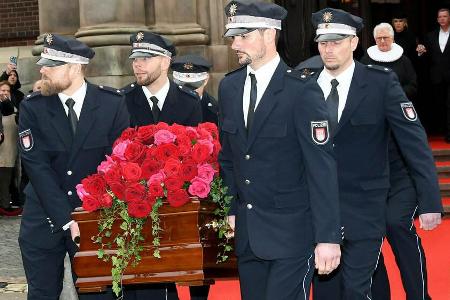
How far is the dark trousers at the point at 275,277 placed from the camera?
4703 millimetres

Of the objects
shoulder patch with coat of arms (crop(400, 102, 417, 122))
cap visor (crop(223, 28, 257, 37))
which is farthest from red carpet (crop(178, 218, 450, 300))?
cap visor (crop(223, 28, 257, 37))

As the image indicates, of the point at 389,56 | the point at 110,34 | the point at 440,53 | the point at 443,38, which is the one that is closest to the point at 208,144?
the point at 389,56

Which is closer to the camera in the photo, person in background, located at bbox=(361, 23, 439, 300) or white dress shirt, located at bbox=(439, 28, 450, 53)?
person in background, located at bbox=(361, 23, 439, 300)

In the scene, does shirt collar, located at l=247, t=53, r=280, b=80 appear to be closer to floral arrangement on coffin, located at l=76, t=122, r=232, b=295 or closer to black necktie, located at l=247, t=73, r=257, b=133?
black necktie, located at l=247, t=73, r=257, b=133

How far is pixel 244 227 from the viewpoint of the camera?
494cm

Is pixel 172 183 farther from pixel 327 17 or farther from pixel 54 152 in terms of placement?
pixel 327 17

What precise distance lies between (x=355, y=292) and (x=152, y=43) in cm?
226

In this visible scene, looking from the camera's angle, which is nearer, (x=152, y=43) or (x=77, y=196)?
(x=77, y=196)

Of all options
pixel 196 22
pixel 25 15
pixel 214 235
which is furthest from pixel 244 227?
pixel 25 15

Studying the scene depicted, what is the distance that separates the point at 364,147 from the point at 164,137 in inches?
45.6

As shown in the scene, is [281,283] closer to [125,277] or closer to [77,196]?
[125,277]

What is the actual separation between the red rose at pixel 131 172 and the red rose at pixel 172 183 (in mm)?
146

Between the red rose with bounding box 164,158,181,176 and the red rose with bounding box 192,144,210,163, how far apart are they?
0.13m

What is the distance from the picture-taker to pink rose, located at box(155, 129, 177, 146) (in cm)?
551
